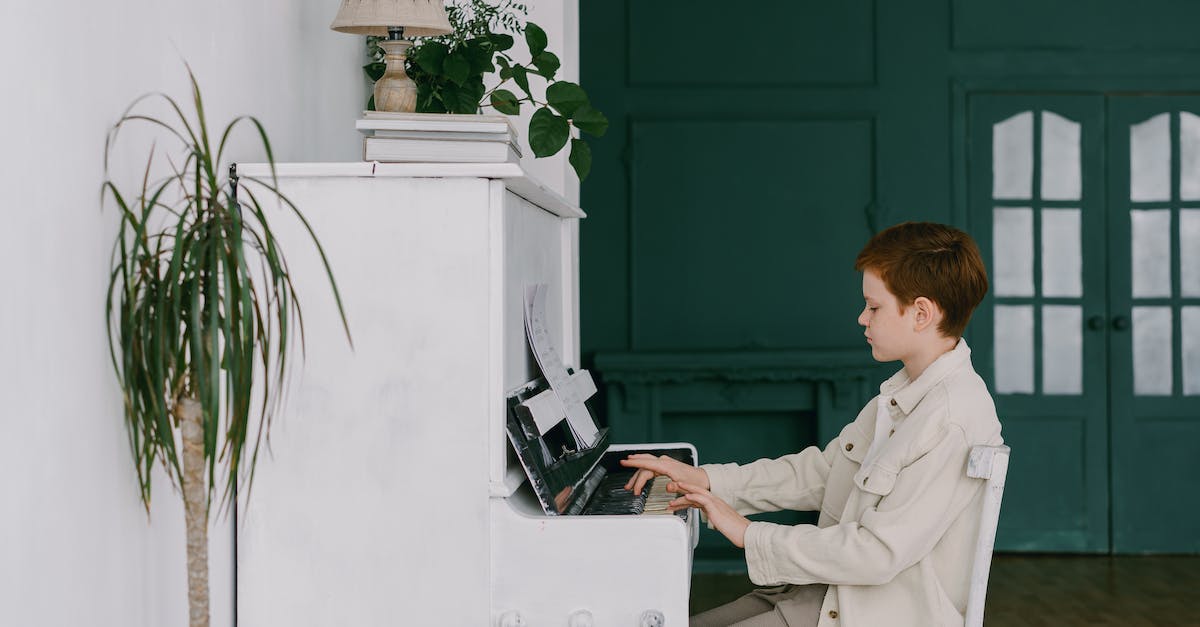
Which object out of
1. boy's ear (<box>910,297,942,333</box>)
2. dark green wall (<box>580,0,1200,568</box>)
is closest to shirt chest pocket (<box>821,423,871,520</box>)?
boy's ear (<box>910,297,942,333</box>)

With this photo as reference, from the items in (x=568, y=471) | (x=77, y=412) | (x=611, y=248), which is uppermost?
(x=611, y=248)

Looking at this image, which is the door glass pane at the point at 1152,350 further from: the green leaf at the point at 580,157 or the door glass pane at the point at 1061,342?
the green leaf at the point at 580,157

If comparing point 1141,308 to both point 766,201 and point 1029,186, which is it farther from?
point 766,201

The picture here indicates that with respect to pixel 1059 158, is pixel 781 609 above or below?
below

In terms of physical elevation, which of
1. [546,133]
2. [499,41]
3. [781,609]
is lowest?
[781,609]

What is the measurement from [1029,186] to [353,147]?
141 inches

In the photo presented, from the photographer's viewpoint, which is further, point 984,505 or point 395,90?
point 395,90

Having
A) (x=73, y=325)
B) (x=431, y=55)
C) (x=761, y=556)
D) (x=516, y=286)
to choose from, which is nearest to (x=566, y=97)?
(x=431, y=55)

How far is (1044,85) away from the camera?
525cm

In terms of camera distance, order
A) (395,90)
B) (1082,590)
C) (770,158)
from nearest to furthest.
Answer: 1. (395,90)
2. (1082,590)
3. (770,158)

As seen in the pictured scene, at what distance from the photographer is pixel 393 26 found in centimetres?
218

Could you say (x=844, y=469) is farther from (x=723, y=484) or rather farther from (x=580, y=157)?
(x=580, y=157)

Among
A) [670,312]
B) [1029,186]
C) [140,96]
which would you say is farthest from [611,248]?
[140,96]

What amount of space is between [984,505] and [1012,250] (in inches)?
146
